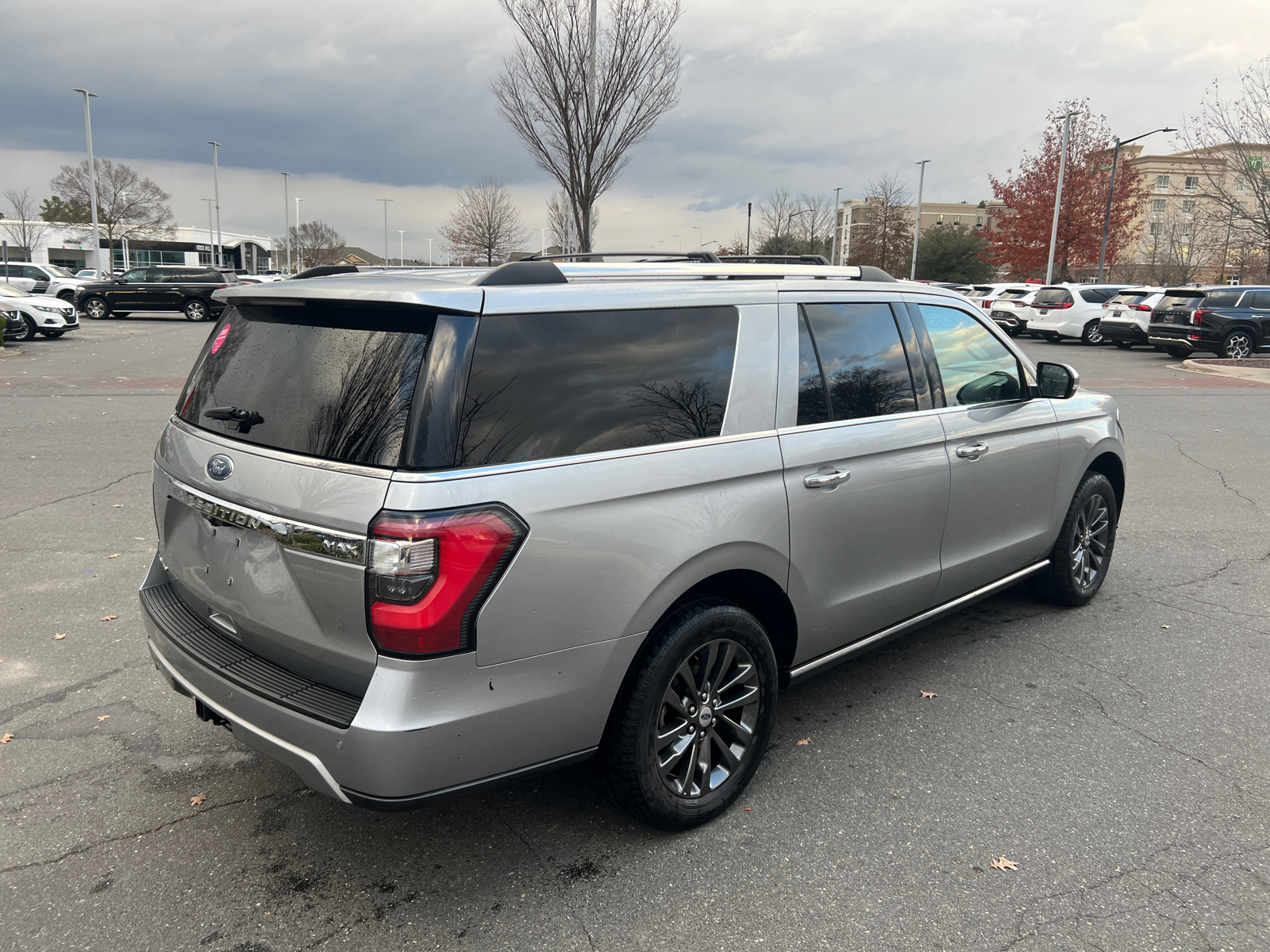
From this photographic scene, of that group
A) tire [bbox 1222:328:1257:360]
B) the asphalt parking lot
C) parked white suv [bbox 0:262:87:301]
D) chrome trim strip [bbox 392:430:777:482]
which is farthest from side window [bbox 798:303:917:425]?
parked white suv [bbox 0:262:87:301]

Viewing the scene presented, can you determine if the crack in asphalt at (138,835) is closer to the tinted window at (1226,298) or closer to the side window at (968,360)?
the side window at (968,360)

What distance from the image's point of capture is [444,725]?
2.29m

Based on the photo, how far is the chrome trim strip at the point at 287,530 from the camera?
7.49 feet

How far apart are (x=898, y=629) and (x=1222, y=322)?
21.2 metres

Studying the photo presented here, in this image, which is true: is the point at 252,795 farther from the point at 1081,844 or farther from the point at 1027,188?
the point at 1027,188

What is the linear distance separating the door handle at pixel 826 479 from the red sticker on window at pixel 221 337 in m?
2.05

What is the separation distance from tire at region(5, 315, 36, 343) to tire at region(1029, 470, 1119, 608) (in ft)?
75.5

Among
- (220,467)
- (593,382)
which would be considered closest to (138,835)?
(220,467)

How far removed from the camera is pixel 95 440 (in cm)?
927

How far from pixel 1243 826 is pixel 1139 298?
24.3 metres

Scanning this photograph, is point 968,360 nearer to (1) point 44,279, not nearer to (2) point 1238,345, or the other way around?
(2) point 1238,345

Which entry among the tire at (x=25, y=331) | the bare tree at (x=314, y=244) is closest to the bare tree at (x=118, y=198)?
the bare tree at (x=314, y=244)

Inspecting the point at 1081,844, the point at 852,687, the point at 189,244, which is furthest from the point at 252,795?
the point at 189,244

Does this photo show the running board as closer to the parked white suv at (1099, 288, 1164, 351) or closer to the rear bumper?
the rear bumper
